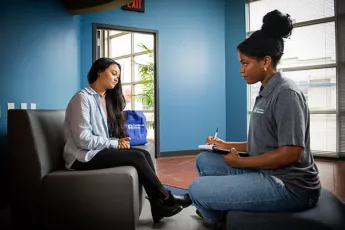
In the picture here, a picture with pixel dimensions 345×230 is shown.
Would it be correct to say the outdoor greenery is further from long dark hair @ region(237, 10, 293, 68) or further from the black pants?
long dark hair @ region(237, 10, 293, 68)

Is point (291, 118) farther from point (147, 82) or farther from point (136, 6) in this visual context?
point (147, 82)

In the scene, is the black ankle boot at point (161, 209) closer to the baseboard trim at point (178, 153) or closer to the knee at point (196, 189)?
the knee at point (196, 189)

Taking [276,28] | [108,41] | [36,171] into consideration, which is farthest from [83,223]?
[108,41]

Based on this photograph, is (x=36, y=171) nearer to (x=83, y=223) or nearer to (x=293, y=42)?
(x=83, y=223)

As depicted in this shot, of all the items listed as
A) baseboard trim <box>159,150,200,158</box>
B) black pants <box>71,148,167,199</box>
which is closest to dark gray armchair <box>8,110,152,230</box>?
black pants <box>71,148,167,199</box>

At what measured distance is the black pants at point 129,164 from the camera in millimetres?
1819

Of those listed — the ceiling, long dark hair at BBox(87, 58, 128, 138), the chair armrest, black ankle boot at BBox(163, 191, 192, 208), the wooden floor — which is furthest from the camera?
the ceiling

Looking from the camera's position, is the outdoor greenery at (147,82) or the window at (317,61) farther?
the outdoor greenery at (147,82)

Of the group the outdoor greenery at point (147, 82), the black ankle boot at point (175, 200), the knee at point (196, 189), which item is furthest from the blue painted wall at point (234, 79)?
the knee at point (196, 189)

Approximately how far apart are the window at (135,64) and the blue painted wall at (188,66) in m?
0.97

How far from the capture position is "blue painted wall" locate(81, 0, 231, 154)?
4777 millimetres

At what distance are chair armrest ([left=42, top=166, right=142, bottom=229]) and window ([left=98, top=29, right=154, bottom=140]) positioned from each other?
4.15m

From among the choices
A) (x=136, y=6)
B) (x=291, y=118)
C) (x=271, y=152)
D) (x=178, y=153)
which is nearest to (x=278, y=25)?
(x=291, y=118)

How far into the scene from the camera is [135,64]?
677 cm
